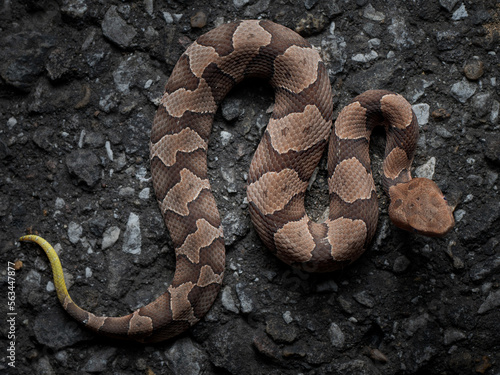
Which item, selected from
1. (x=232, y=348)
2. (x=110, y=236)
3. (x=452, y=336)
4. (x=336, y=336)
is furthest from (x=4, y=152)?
(x=452, y=336)

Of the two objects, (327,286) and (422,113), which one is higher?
(422,113)

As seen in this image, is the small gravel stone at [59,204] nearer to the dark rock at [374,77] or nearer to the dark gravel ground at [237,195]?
the dark gravel ground at [237,195]

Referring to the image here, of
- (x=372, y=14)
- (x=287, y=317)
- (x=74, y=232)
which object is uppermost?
(x=372, y=14)

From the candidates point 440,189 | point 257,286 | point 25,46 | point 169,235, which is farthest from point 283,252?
point 25,46

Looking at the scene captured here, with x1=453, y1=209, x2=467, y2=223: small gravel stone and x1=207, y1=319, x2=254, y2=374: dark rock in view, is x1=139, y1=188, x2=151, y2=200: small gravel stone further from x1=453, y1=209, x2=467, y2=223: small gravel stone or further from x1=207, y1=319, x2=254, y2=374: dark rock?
x1=453, y1=209, x2=467, y2=223: small gravel stone

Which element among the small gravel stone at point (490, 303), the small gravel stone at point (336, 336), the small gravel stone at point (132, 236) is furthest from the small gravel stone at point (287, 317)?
the small gravel stone at point (490, 303)

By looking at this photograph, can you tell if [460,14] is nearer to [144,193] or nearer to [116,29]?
[116,29]
